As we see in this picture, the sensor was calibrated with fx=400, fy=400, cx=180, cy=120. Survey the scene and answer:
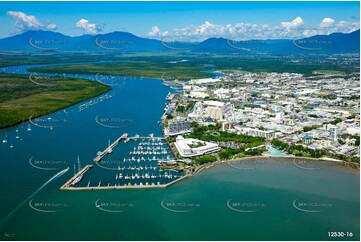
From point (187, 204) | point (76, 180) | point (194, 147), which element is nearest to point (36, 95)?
point (194, 147)

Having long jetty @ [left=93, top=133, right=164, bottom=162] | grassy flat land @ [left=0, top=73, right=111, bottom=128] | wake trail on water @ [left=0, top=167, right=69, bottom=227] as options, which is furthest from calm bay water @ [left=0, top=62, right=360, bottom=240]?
grassy flat land @ [left=0, top=73, right=111, bottom=128]

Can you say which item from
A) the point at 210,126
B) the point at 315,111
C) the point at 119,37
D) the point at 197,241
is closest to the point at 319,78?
the point at 315,111

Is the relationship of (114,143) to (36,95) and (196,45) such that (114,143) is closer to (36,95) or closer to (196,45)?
(36,95)

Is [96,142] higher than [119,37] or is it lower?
lower

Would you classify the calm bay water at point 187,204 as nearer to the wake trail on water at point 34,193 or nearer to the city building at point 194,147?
the wake trail on water at point 34,193

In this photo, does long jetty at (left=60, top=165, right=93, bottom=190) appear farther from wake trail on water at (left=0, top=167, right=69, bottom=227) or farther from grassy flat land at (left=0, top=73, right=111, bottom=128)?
grassy flat land at (left=0, top=73, right=111, bottom=128)

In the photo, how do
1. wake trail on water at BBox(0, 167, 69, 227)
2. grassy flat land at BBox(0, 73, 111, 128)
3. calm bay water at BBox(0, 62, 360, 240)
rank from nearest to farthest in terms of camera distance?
calm bay water at BBox(0, 62, 360, 240)
wake trail on water at BBox(0, 167, 69, 227)
grassy flat land at BBox(0, 73, 111, 128)

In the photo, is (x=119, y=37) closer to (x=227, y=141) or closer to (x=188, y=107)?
(x=188, y=107)
